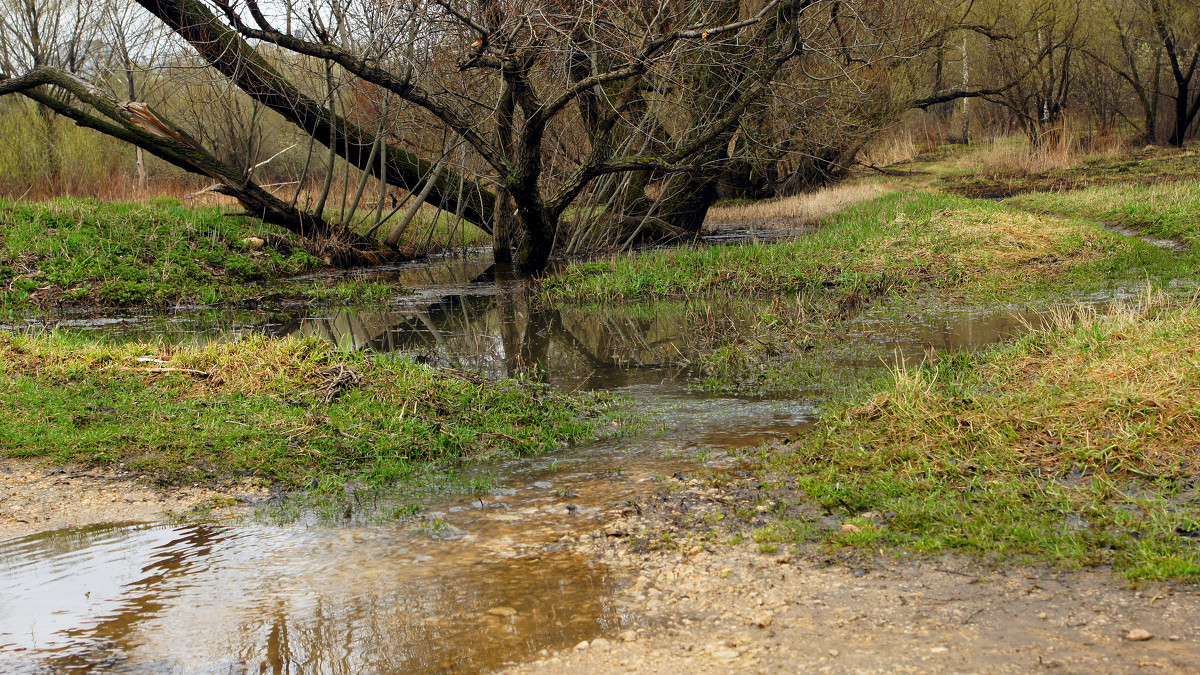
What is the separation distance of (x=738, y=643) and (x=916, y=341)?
228 inches

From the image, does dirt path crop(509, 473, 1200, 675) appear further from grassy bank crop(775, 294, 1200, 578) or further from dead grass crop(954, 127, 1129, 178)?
dead grass crop(954, 127, 1129, 178)

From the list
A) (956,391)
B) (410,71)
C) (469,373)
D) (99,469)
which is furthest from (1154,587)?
(410,71)

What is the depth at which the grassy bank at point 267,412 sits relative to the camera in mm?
5297

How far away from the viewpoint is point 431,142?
18.3 meters

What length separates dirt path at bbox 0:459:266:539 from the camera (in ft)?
14.8

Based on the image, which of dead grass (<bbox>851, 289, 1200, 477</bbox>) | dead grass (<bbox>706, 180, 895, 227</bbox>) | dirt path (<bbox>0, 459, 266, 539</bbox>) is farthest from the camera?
dead grass (<bbox>706, 180, 895, 227</bbox>)

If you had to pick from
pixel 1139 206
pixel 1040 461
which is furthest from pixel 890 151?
pixel 1040 461

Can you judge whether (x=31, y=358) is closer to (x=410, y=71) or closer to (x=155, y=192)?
(x=410, y=71)

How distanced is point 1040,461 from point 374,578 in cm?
318

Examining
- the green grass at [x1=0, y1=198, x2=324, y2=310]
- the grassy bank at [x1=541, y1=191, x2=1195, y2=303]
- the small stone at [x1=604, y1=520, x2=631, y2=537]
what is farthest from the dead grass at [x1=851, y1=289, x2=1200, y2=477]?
the green grass at [x1=0, y1=198, x2=324, y2=310]

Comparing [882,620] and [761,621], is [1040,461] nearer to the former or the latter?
[882,620]

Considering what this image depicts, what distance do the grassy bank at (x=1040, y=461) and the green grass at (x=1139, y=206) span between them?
9.03m

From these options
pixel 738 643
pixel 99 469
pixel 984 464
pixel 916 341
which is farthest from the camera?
pixel 916 341

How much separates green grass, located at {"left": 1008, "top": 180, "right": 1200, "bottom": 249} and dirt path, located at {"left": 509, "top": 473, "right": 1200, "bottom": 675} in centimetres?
1118
